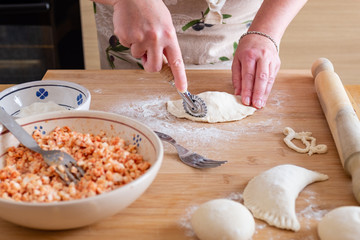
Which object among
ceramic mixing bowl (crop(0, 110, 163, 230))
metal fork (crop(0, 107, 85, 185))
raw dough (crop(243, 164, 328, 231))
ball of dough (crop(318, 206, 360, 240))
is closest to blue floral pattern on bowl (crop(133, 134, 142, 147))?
ceramic mixing bowl (crop(0, 110, 163, 230))

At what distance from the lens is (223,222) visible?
0.71 m

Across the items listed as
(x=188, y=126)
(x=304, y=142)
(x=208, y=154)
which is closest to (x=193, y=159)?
(x=208, y=154)

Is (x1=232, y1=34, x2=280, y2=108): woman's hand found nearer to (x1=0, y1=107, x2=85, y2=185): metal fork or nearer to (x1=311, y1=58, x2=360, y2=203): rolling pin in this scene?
(x1=311, y1=58, x2=360, y2=203): rolling pin

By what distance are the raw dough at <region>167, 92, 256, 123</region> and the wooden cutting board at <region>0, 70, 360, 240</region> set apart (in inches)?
0.8

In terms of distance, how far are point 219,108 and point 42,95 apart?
0.49 meters

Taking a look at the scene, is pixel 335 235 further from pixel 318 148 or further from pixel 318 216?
pixel 318 148

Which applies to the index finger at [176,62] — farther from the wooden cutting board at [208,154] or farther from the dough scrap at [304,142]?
the dough scrap at [304,142]

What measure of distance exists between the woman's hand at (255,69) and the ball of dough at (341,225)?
20.7 inches

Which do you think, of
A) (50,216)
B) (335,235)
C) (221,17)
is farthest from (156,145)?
(221,17)

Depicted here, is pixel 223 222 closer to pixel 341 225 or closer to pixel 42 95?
pixel 341 225

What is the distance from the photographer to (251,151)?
1.00 metres

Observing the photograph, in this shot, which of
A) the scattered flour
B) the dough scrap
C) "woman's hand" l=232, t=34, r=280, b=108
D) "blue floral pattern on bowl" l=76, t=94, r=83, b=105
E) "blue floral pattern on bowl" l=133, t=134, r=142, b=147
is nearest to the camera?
the scattered flour

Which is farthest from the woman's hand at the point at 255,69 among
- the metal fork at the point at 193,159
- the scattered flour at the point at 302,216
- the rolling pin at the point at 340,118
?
the scattered flour at the point at 302,216

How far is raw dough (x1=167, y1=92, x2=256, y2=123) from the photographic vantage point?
→ 3.76 ft
